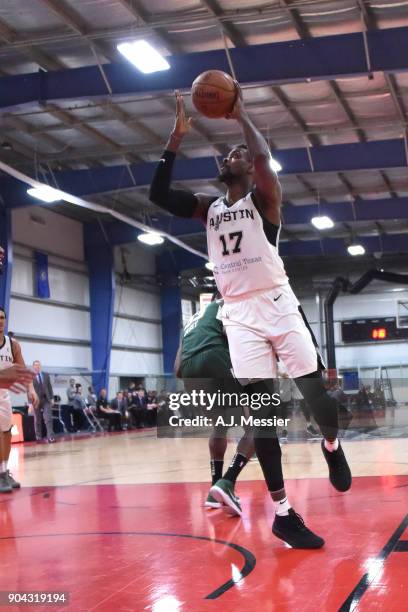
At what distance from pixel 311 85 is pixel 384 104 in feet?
7.97

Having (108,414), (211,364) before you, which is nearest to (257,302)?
(211,364)

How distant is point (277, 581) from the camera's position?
120 inches

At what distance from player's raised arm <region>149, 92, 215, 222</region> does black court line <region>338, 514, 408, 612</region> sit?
2.05m

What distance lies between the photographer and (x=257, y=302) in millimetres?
4051

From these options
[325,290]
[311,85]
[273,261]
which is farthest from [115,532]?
[325,290]

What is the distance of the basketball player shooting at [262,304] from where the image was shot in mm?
3928

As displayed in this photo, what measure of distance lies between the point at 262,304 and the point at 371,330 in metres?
30.7

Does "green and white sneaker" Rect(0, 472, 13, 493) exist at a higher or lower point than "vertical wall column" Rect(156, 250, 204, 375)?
lower

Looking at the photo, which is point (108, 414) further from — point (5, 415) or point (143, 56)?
point (5, 415)

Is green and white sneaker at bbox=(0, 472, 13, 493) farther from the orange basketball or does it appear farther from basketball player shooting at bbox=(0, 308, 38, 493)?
the orange basketball

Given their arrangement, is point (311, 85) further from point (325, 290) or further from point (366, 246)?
point (325, 290)

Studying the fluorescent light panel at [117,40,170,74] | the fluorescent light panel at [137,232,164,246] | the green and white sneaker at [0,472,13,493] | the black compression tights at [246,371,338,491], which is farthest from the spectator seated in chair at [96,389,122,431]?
the black compression tights at [246,371,338,491]

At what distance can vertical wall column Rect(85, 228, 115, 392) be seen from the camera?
88.9 feet

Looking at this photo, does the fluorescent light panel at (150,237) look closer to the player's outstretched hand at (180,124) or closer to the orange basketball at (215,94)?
the player's outstretched hand at (180,124)
